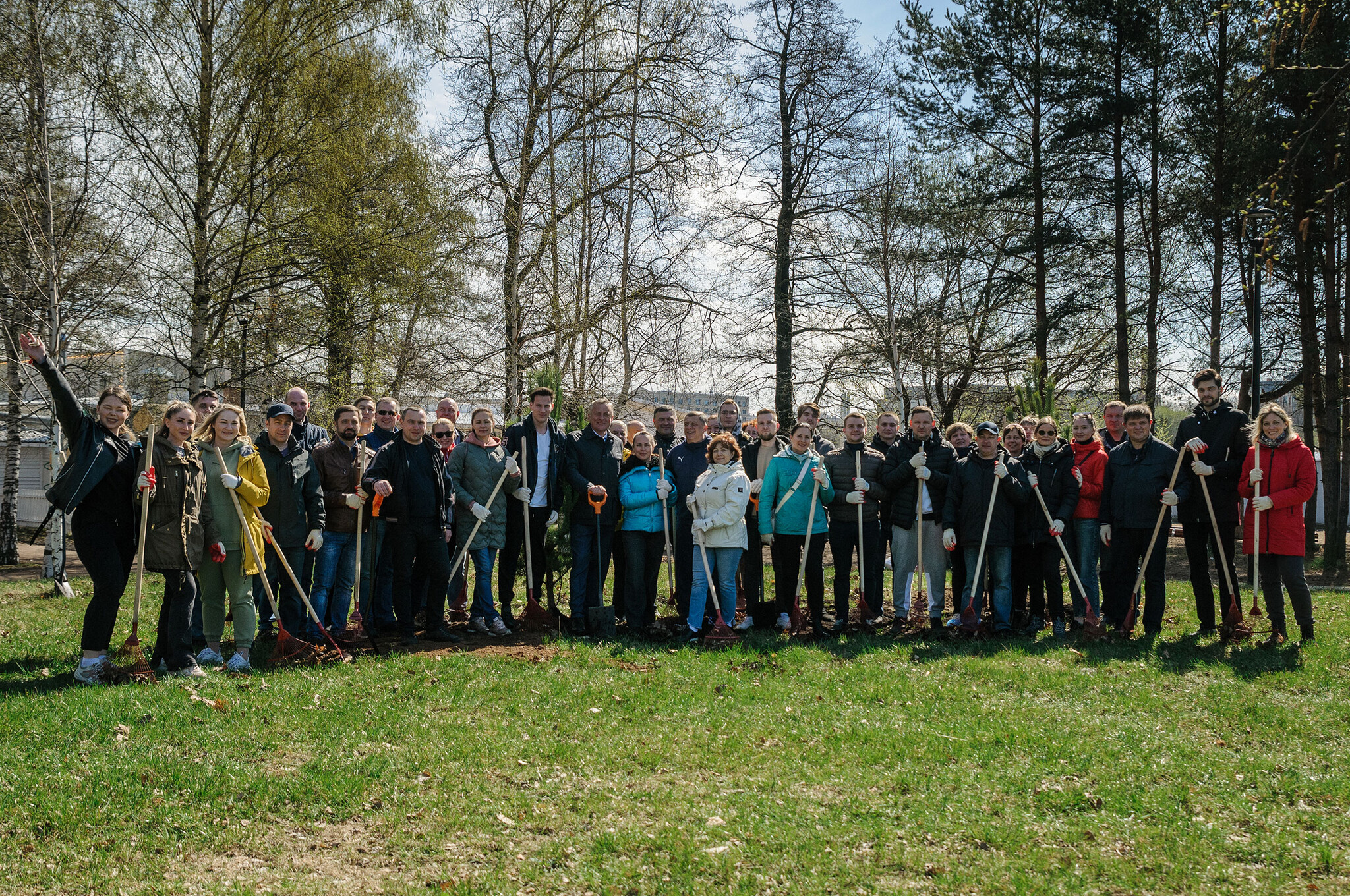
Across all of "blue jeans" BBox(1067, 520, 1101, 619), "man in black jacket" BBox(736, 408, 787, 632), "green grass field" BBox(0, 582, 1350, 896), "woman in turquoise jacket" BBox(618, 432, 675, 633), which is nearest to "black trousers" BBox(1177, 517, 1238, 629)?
"blue jeans" BBox(1067, 520, 1101, 619)

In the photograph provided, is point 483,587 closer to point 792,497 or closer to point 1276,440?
point 792,497

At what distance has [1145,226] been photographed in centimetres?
2000

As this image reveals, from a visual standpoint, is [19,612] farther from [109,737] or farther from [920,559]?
[920,559]

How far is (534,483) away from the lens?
9.07 m

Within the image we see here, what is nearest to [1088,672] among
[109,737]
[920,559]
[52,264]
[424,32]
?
[920,559]

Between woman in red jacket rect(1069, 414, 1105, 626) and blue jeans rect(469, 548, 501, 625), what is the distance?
5.91 metres

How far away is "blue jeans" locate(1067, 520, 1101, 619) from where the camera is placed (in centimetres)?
906

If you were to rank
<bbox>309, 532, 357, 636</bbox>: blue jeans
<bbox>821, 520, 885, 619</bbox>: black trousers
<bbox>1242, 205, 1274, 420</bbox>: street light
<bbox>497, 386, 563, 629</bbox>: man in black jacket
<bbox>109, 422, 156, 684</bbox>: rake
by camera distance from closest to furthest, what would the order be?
1. <bbox>109, 422, 156, 684</bbox>: rake
2. <bbox>309, 532, 357, 636</bbox>: blue jeans
3. <bbox>497, 386, 563, 629</bbox>: man in black jacket
4. <bbox>821, 520, 885, 619</bbox>: black trousers
5. <bbox>1242, 205, 1274, 420</bbox>: street light

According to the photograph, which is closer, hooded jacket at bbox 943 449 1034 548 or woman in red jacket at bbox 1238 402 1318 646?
woman in red jacket at bbox 1238 402 1318 646

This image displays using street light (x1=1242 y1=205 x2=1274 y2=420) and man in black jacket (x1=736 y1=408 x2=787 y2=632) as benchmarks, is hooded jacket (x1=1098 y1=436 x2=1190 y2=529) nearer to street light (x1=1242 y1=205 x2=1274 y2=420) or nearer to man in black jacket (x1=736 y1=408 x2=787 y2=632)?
man in black jacket (x1=736 y1=408 x2=787 y2=632)

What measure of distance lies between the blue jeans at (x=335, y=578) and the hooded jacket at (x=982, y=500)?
586cm

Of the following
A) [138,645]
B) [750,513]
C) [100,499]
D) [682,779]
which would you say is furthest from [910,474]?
[100,499]

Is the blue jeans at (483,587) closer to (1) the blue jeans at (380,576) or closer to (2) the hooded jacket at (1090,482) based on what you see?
(1) the blue jeans at (380,576)

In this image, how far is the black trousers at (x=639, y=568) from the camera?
8.90 meters
